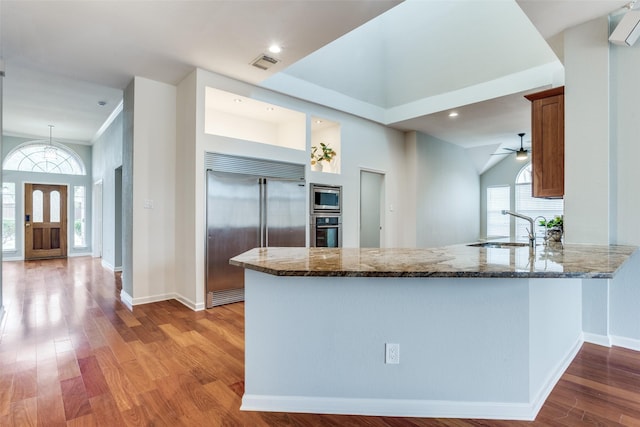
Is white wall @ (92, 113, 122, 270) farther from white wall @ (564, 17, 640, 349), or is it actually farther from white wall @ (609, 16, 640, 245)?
white wall @ (609, 16, 640, 245)

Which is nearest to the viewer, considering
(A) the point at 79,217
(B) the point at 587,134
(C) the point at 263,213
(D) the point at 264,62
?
(B) the point at 587,134

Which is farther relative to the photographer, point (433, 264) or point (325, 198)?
point (325, 198)

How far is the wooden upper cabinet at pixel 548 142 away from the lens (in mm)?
2990

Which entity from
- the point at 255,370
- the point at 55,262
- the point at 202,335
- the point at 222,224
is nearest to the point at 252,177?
the point at 222,224

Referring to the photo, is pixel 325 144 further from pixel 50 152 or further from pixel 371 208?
pixel 50 152

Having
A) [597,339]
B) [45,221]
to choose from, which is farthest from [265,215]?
[45,221]

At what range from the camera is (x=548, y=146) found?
3.05 m

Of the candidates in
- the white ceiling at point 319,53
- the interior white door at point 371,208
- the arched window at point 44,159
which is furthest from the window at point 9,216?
the interior white door at point 371,208

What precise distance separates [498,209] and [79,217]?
11.1 m

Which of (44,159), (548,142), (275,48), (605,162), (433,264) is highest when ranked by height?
(275,48)

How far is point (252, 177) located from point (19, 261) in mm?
6923

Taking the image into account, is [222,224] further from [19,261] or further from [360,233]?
[19,261]

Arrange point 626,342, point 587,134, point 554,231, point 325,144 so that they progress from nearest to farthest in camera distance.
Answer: point 626,342
point 587,134
point 554,231
point 325,144

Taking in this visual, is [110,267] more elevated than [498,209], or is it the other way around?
[498,209]
